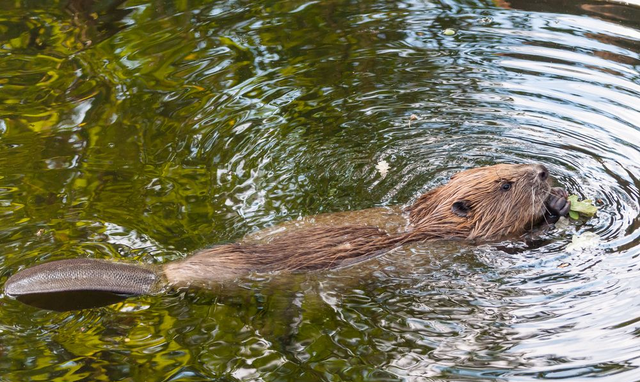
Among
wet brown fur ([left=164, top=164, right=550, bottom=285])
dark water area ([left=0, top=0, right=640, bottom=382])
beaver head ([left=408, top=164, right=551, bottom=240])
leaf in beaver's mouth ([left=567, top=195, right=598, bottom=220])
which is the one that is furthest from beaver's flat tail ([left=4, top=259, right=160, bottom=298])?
leaf in beaver's mouth ([left=567, top=195, right=598, bottom=220])

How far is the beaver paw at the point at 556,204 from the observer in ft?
16.8

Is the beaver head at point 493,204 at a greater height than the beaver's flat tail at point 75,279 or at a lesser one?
lesser

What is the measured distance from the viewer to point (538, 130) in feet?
20.1

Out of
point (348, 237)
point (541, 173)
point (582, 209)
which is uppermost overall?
point (541, 173)

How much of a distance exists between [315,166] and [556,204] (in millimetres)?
1741

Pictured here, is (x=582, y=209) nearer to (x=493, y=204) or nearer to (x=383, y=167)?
(x=493, y=204)

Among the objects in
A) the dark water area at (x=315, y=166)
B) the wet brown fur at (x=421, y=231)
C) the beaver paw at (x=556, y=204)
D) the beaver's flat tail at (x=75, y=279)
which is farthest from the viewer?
the beaver paw at (x=556, y=204)

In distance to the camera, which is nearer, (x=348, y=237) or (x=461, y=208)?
(x=348, y=237)

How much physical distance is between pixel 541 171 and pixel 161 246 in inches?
99.9

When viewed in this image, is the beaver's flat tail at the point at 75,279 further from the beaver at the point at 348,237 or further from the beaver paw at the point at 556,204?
the beaver paw at the point at 556,204

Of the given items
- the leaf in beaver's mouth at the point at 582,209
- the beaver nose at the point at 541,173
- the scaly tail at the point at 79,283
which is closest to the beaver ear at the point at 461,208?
the beaver nose at the point at 541,173

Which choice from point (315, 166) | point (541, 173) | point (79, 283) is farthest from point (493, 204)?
point (79, 283)

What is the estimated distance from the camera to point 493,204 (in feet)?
17.0

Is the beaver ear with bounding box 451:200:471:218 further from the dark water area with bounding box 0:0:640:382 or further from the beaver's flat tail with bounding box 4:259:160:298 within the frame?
the beaver's flat tail with bounding box 4:259:160:298
